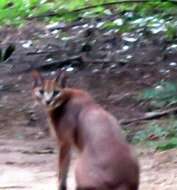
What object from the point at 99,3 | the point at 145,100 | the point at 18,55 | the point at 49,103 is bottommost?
the point at 18,55

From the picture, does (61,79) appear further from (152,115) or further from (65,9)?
(65,9)

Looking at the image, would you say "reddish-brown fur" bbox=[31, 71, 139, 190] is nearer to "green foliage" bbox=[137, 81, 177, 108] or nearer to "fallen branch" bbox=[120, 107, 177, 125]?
"fallen branch" bbox=[120, 107, 177, 125]

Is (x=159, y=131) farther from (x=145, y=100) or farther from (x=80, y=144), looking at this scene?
(x=80, y=144)

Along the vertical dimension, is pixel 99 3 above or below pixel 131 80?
above

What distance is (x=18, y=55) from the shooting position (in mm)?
17031

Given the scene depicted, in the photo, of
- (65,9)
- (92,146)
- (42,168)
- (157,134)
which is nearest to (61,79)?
(92,146)

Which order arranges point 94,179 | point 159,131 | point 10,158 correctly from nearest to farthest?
1. point 94,179
2. point 10,158
3. point 159,131

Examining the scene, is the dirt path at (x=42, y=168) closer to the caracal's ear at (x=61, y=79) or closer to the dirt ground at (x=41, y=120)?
the dirt ground at (x=41, y=120)

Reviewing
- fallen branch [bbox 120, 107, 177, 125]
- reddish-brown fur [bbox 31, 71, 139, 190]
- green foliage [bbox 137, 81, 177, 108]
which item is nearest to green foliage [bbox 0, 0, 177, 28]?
green foliage [bbox 137, 81, 177, 108]

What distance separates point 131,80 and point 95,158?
7.92 m

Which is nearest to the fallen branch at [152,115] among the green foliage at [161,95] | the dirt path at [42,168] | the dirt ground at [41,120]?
the dirt ground at [41,120]

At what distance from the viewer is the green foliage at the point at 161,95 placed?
43.0 feet

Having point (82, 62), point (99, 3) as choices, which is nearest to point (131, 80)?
point (82, 62)

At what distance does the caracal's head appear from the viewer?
27.0 feet
